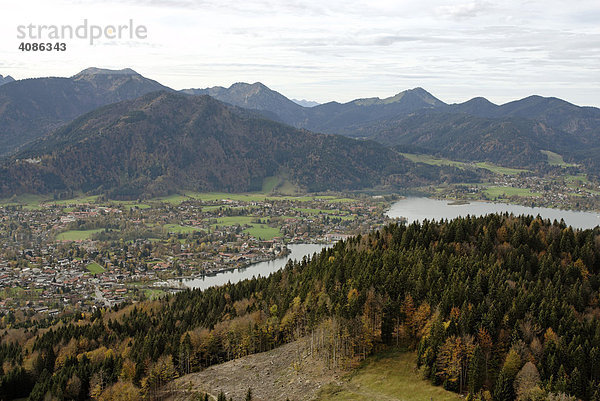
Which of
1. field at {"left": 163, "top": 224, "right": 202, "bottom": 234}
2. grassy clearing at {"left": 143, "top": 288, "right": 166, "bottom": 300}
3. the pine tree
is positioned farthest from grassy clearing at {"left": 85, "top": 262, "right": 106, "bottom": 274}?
the pine tree

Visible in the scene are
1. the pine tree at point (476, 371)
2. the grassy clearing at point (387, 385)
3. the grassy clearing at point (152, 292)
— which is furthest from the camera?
the grassy clearing at point (152, 292)

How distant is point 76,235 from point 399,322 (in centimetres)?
14212

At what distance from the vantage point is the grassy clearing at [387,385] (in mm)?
40094

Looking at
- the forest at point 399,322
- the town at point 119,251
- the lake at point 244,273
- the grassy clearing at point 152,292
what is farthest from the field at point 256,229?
the forest at point 399,322

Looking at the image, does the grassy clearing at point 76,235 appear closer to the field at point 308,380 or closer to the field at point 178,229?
the field at point 178,229

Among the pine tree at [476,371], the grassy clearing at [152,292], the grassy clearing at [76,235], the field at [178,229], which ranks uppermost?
the pine tree at [476,371]

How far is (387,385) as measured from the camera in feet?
138

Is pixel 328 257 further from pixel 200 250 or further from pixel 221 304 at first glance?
pixel 200 250

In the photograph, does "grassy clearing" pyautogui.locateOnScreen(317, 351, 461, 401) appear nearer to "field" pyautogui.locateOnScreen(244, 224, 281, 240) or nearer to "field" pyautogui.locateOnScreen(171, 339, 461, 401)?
"field" pyautogui.locateOnScreen(171, 339, 461, 401)

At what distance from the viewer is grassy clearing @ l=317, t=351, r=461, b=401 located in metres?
Result: 40.1

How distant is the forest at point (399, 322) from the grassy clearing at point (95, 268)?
49.3 meters

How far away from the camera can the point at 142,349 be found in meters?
57.3

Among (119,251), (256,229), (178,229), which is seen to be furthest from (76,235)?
(256,229)

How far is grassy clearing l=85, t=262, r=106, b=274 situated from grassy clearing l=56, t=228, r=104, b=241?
3214 centimetres
